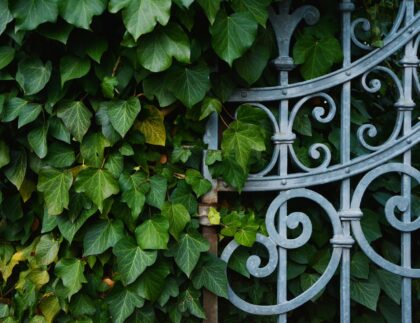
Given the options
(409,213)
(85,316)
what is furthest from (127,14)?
(409,213)

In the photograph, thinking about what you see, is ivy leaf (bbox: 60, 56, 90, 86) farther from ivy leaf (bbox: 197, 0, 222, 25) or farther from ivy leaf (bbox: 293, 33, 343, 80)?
ivy leaf (bbox: 293, 33, 343, 80)

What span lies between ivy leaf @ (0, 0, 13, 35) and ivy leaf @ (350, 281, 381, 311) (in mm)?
1312

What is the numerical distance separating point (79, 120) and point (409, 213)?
104 cm

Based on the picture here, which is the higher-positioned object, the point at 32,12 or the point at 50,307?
the point at 32,12

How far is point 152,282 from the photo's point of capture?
A: 6.40 feet

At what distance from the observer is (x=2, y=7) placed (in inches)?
72.1

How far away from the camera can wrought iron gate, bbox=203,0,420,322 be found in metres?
2.04

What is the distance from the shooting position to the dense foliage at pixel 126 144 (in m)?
1.87

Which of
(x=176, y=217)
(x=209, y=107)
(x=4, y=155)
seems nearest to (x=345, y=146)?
(x=209, y=107)

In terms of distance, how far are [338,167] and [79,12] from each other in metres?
0.89

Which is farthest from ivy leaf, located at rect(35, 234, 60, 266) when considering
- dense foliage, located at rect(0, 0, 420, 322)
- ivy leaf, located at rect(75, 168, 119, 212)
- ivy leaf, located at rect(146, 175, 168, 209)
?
ivy leaf, located at rect(146, 175, 168, 209)

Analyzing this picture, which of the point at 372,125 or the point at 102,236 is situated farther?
the point at 372,125

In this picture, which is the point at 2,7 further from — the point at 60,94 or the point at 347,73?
the point at 347,73

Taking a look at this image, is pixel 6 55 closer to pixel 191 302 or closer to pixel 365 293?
pixel 191 302
